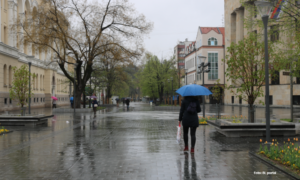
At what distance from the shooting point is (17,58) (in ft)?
125

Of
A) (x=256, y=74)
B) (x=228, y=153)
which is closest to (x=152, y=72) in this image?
(x=256, y=74)

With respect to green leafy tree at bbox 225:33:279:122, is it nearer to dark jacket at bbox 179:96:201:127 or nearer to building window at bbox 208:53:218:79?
dark jacket at bbox 179:96:201:127

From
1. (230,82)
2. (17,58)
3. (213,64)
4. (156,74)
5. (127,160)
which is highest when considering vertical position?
(213,64)

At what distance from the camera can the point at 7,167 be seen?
6.94m

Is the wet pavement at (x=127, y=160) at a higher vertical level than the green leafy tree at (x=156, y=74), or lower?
lower

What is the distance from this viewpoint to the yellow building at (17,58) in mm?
33875

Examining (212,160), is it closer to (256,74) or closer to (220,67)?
(256,74)

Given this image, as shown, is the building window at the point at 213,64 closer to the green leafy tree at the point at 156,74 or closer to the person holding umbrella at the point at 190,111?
the green leafy tree at the point at 156,74

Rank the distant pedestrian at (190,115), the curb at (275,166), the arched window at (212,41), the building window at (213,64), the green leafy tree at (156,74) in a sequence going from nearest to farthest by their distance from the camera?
the curb at (275,166), the distant pedestrian at (190,115), the green leafy tree at (156,74), the building window at (213,64), the arched window at (212,41)

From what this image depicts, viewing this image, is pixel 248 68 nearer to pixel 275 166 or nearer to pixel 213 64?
pixel 275 166

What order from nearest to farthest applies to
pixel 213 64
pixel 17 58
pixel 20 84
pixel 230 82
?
1. pixel 20 84
2. pixel 17 58
3. pixel 230 82
4. pixel 213 64

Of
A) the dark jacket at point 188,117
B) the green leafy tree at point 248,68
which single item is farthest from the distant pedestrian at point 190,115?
the green leafy tree at point 248,68

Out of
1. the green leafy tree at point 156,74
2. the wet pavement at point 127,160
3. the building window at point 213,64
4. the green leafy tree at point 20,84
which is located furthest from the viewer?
the building window at point 213,64

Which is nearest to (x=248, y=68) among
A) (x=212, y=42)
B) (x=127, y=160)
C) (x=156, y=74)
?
(x=127, y=160)
